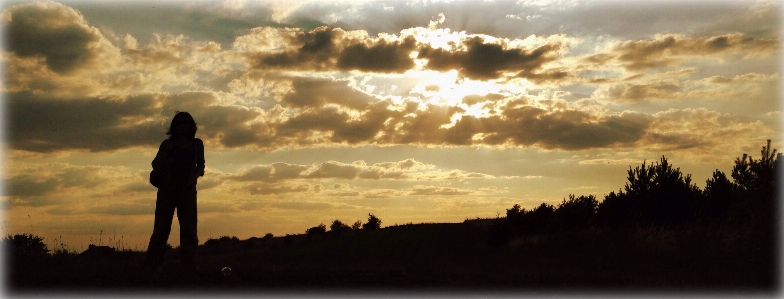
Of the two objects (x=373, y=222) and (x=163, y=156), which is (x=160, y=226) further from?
(x=373, y=222)

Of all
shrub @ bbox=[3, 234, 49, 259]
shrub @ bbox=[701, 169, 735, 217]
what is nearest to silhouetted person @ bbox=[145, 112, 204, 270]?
shrub @ bbox=[3, 234, 49, 259]

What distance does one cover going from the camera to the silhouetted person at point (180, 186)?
11312mm

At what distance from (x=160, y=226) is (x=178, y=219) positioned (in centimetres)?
34

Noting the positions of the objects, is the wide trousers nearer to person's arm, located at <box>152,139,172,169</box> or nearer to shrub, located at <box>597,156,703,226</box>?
person's arm, located at <box>152,139,172,169</box>

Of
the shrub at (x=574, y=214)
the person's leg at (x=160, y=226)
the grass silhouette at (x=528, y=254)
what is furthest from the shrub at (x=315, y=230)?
the person's leg at (x=160, y=226)

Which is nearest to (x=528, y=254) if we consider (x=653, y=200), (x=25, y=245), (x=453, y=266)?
(x=453, y=266)

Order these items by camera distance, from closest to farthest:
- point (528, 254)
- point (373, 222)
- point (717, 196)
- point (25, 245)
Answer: point (25, 245)
point (528, 254)
point (717, 196)
point (373, 222)

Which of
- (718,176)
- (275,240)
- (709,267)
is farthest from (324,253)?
(718,176)

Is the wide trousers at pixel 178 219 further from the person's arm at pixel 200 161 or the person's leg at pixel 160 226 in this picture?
the person's arm at pixel 200 161

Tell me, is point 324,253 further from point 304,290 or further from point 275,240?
point 304,290

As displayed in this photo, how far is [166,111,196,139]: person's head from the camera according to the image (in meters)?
11.4

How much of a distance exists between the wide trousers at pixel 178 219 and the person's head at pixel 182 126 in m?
0.95

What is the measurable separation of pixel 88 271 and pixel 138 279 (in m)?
1.73

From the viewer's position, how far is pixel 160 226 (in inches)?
452
